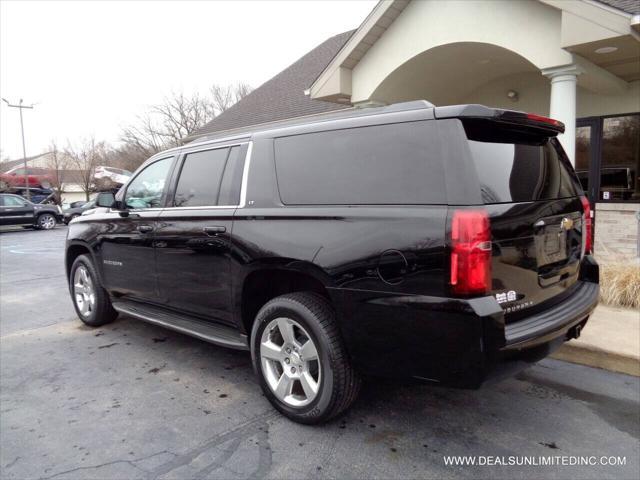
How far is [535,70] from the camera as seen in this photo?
9.28 m

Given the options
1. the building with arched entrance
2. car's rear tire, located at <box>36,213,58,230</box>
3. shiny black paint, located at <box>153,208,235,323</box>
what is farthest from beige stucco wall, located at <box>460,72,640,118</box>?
car's rear tire, located at <box>36,213,58,230</box>

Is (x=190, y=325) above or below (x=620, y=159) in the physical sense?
below

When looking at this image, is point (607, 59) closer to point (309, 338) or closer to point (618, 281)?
point (618, 281)

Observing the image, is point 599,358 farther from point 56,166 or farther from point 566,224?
point 56,166

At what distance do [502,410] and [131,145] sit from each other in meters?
44.3

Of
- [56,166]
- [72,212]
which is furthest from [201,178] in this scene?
[56,166]

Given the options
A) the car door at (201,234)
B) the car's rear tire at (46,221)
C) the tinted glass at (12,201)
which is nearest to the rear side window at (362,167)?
the car door at (201,234)

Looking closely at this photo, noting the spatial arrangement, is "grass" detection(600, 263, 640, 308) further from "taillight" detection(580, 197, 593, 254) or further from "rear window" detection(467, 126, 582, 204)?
"rear window" detection(467, 126, 582, 204)

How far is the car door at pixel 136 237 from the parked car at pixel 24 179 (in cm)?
3357

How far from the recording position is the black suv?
2.46 metres

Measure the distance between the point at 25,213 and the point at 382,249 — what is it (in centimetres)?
2397

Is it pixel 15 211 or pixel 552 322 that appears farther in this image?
pixel 15 211

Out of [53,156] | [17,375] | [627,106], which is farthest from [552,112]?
[53,156]

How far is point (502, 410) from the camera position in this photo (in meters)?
3.37
